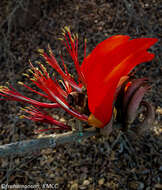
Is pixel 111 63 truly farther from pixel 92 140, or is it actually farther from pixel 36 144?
pixel 92 140

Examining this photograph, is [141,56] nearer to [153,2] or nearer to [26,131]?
[26,131]

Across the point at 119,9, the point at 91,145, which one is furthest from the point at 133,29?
the point at 91,145

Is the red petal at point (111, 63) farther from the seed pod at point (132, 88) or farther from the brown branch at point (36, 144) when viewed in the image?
the brown branch at point (36, 144)

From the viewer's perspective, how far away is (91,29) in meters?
2.40

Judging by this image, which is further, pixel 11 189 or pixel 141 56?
pixel 11 189

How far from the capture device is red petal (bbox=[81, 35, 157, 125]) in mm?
647

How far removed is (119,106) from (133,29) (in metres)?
1.58

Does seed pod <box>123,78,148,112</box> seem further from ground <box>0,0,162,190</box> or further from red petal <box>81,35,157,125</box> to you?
ground <box>0,0,162,190</box>

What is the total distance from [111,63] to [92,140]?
112 centimetres

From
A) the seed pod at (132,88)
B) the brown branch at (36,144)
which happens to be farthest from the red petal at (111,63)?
the brown branch at (36,144)

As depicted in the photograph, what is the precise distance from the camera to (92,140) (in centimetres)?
166

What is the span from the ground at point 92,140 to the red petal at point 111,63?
277 millimetres

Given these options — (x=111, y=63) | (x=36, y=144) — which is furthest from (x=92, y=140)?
(x=111, y=63)

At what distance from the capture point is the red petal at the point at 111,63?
0.65m
